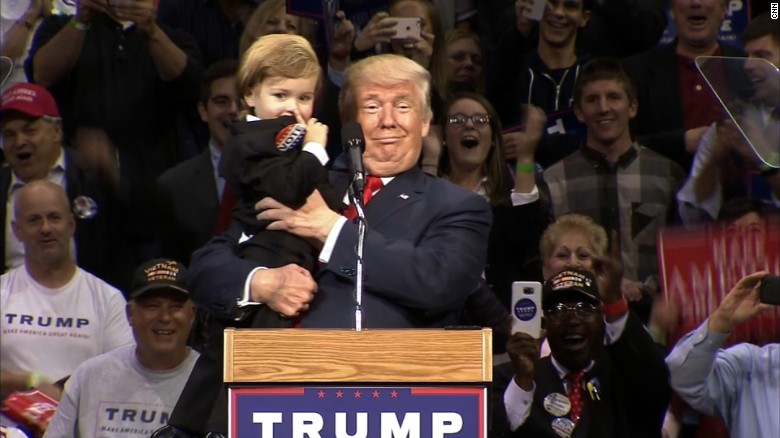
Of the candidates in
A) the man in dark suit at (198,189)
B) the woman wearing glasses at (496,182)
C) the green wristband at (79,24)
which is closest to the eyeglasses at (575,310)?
the woman wearing glasses at (496,182)

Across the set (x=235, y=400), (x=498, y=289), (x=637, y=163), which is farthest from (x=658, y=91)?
(x=235, y=400)

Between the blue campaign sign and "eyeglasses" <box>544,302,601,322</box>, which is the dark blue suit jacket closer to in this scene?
the blue campaign sign

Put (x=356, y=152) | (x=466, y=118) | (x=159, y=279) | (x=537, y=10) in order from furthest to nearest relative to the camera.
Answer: (x=537, y=10)
(x=466, y=118)
(x=159, y=279)
(x=356, y=152)

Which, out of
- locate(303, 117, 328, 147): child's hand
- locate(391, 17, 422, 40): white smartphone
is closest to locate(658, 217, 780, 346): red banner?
locate(303, 117, 328, 147): child's hand

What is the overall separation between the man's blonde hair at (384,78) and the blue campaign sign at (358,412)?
1.08m

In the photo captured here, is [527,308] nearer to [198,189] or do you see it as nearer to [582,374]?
[582,374]

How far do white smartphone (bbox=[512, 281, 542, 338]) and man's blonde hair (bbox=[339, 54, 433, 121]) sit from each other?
4.56ft

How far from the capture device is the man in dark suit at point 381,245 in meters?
3.87

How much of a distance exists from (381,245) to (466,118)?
267 centimetres

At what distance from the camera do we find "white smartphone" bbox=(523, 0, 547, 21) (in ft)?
23.9

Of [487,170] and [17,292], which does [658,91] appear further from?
[17,292]

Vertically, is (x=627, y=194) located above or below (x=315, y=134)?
above

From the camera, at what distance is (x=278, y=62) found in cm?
412

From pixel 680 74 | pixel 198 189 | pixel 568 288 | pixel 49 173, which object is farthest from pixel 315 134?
pixel 680 74
